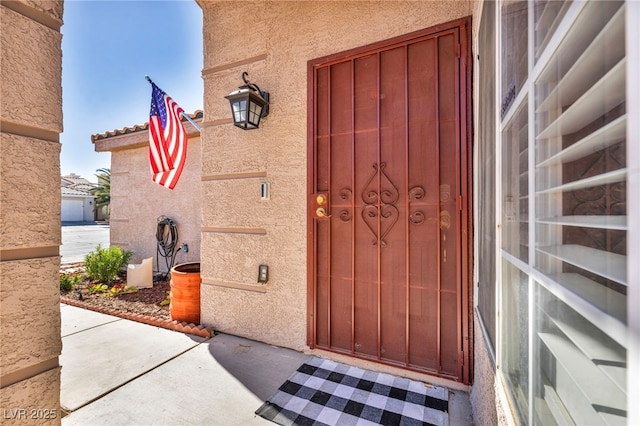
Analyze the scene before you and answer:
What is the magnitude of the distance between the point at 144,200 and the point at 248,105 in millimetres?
4431

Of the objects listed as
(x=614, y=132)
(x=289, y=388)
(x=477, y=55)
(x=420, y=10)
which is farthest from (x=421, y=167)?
(x=289, y=388)

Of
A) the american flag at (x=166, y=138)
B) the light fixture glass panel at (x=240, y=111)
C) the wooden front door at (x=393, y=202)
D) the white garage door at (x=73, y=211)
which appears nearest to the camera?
the wooden front door at (x=393, y=202)

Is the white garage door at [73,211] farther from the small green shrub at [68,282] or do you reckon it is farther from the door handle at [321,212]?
the door handle at [321,212]

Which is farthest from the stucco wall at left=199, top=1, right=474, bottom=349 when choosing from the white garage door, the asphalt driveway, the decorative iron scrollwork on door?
the white garage door

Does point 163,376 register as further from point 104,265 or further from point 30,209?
point 104,265

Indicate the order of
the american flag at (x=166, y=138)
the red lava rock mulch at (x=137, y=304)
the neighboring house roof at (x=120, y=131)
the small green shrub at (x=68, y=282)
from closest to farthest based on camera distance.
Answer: the red lava rock mulch at (x=137, y=304) → the american flag at (x=166, y=138) → the small green shrub at (x=68, y=282) → the neighboring house roof at (x=120, y=131)

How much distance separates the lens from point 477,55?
2.08 metres

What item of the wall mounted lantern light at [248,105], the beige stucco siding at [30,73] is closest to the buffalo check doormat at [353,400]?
the beige stucco siding at [30,73]

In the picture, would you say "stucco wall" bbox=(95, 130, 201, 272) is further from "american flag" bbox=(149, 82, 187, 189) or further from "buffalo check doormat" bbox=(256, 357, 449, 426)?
"buffalo check doormat" bbox=(256, 357, 449, 426)

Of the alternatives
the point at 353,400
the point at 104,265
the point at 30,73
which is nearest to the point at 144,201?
the point at 104,265

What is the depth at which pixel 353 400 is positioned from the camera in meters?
2.22

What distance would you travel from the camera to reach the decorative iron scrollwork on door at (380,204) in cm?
261

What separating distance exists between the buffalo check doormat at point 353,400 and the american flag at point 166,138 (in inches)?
→ 122

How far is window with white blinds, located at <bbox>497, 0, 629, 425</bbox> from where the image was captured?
1.69ft
